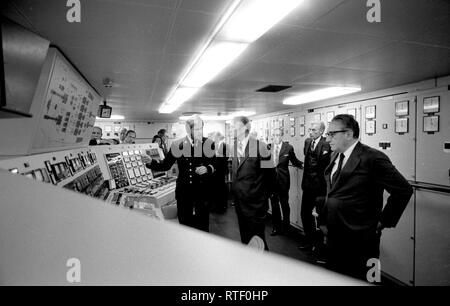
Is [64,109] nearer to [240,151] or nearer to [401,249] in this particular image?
[240,151]

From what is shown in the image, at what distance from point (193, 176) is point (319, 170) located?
2.01 metres

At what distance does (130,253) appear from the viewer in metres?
0.39

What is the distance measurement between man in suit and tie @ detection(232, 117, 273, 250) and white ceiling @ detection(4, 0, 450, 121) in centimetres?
97

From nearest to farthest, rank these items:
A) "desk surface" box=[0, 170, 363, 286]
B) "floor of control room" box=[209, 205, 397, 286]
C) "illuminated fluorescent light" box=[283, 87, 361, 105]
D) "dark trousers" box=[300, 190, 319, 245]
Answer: "desk surface" box=[0, 170, 363, 286] → "floor of control room" box=[209, 205, 397, 286] → "illuminated fluorescent light" box=[283, 87, 361, 105] → "dark trousers" box=[300, 190, 319, 245]

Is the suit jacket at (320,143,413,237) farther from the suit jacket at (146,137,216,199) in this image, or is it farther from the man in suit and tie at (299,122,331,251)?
the man in suit and tie at (299,122,331,251)

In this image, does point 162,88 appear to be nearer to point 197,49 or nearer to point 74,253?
point 197,49

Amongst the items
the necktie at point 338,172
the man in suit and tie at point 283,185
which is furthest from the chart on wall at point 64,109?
the man in suit and tie at point 283,185

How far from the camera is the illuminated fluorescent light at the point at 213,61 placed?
2.44 m

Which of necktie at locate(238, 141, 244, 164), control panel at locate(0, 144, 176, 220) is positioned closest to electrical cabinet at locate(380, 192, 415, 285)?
necktie at locate(238, 141, 244, 164)

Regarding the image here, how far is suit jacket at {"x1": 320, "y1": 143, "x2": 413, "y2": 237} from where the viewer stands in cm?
204

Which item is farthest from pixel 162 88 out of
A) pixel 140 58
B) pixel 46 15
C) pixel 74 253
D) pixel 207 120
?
pixel 207 120

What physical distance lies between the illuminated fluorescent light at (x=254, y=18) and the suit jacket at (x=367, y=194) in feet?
3.93

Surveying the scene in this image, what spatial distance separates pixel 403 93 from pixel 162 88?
11.8ft

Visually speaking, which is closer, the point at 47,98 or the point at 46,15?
the point at 46,15
